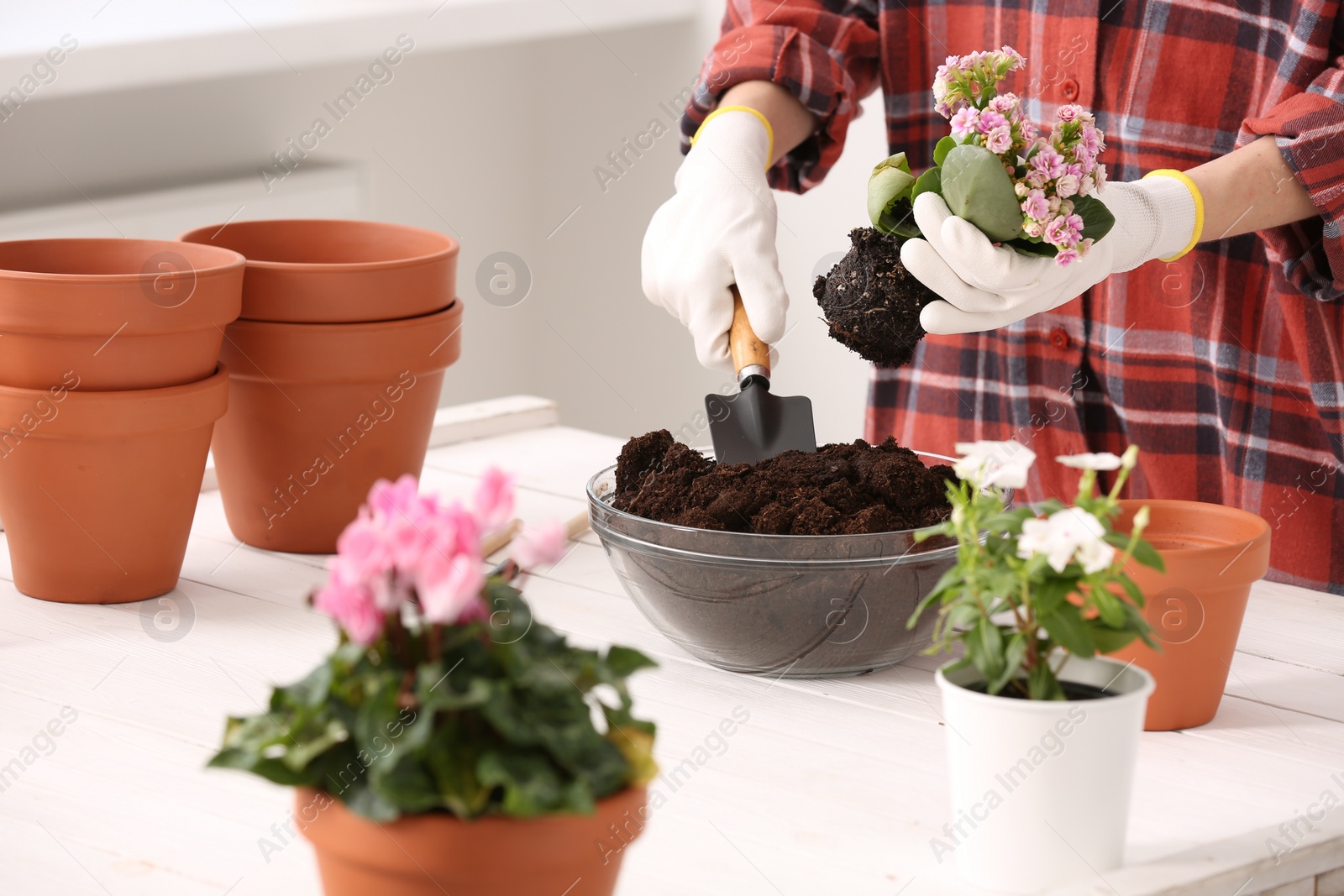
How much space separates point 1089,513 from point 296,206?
2222 mm

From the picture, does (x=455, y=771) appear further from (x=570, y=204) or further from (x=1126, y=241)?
(x=570, y=204)

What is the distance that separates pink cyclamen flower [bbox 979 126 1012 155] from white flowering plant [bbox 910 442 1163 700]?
362 millimetres

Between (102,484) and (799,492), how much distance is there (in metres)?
0.58

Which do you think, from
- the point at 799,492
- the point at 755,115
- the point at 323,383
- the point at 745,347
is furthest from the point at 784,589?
the point at 755,115

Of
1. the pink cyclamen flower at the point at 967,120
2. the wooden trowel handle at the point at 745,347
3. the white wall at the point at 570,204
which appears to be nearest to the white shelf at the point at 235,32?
the white wall at the point at 570,204

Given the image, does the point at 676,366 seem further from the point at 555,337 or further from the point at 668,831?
the point at 668,831

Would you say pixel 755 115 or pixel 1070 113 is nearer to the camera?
pixel 1070 113

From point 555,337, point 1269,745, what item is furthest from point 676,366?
point 1269,745

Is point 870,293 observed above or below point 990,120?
below

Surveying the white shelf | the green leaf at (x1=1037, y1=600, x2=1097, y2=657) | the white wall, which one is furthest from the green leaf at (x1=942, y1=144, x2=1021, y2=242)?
the white wall

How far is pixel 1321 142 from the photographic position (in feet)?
3.93

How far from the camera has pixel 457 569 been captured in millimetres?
A: 490

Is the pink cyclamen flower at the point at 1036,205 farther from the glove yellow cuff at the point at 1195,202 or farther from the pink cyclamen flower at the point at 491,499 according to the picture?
the pink cyclamen flower at the point at 491,499

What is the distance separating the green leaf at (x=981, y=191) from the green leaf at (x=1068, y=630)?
456mm
